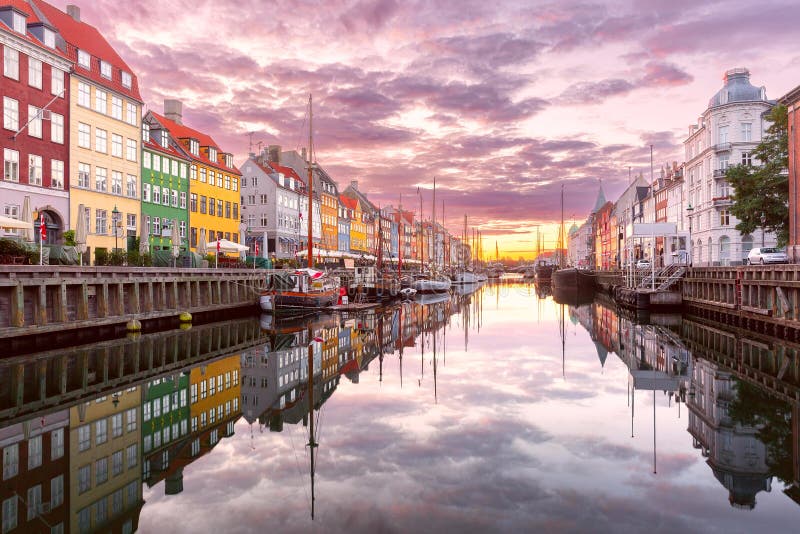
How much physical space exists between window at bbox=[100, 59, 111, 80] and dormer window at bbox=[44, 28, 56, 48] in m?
6.01

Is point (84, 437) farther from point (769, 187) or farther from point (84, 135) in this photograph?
point (769, 187)

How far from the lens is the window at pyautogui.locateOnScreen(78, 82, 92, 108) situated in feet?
147

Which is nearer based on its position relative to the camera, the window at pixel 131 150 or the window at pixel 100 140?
the window at pixel 100 140

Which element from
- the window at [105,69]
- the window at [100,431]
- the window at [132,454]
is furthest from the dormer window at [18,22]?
the window at [132,454]

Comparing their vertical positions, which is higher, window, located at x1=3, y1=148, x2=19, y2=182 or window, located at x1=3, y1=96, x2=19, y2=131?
window, located at x1=3, y1=96, x2=19, y2=131

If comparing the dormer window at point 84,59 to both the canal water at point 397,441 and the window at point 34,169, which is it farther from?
the canal water at point 397,441

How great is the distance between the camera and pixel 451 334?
113 ft

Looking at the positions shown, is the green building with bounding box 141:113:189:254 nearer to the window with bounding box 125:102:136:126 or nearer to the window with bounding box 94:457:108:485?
the window with bounding box 125:102:136:126

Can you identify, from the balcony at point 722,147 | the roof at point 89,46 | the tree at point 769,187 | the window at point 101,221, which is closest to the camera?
the tree at point 769,187

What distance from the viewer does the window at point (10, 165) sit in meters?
37.4

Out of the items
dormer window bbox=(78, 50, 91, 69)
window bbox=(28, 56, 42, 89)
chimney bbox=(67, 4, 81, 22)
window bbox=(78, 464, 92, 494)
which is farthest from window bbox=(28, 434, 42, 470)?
chimney bbox=(67, 4, 81, 22)

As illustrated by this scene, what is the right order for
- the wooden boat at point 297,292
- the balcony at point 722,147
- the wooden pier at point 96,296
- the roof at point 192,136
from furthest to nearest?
the balcony at point 722,147 < the roof at point 192,136 < the wooden boat at point 297,292 < the wooden pier at point 96,296

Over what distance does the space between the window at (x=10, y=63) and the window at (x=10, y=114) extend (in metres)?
1.44

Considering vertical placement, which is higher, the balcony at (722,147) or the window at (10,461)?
the balcony at (722,147)
